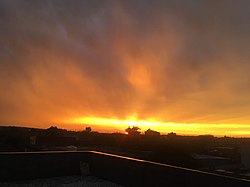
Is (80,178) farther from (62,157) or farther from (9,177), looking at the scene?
(9,177)

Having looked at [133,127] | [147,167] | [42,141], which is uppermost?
[133,127]

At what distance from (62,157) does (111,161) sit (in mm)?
2100

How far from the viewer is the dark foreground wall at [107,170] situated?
7.41 meters

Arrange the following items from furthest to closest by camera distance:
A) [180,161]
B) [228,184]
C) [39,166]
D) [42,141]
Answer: [42,141]
[180,161]
[39,166]
[228,184]

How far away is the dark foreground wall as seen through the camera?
741 centimetres

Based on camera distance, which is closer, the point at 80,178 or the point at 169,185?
the point at 169,185

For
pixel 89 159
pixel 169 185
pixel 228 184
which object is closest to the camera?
pixel 228 184

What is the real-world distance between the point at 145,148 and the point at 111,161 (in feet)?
159

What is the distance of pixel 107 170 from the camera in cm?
1069

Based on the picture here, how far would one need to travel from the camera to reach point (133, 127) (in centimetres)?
12850

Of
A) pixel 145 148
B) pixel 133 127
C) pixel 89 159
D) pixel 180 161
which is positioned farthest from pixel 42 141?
pixel 133 127

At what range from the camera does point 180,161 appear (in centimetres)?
3200

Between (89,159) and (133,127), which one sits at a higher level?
(133,127)

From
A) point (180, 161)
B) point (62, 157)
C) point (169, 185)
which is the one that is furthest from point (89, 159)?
point (180, 161)
